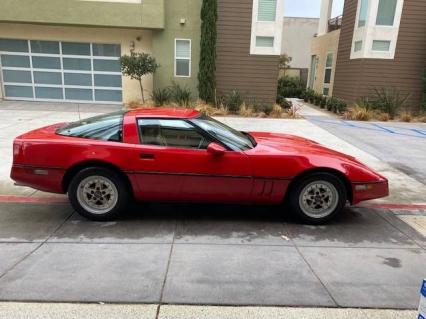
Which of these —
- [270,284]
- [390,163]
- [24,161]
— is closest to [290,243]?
[270,284]

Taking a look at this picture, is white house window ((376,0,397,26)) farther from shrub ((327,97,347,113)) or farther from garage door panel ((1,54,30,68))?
garage door panel ((1,54,30,68))

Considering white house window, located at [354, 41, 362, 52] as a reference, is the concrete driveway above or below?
below

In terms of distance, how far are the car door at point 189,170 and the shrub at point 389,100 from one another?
1293 cm

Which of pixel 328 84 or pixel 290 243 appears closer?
pixel 290 243

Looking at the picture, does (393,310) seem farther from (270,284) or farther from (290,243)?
(290,243)

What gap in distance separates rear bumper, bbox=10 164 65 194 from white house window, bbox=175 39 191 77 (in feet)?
41.7

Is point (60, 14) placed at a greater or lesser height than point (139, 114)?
greater

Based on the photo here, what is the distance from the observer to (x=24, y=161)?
4637 mm

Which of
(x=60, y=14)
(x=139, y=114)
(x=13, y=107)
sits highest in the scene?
(x=60, y=14)

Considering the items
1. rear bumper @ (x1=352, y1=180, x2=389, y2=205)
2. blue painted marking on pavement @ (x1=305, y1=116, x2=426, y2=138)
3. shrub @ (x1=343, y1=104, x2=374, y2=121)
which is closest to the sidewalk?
rear bumper @ (x1=352, y1=180, x2=389, y2=205)

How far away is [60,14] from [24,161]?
12762 millimetres

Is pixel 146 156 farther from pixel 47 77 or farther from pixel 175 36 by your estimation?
pixel 47 77

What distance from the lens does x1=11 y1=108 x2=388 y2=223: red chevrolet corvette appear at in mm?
4586

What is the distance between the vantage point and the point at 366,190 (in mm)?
4758
